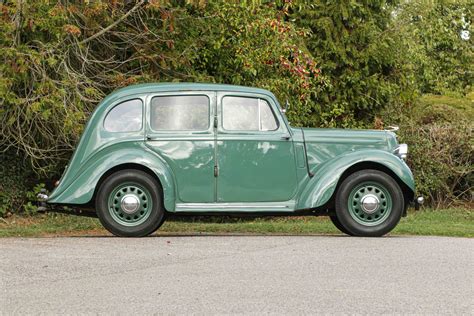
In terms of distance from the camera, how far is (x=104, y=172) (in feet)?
40.4

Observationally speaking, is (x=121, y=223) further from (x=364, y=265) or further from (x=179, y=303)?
(x=179, y=303)

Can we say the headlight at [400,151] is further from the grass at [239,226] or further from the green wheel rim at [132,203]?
the green wheel rim at [132,203]

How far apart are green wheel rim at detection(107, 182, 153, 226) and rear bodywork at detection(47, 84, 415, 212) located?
0.75ft

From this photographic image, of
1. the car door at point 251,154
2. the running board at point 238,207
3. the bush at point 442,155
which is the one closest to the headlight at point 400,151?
the car door at point 251,154

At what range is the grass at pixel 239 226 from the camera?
561 inches

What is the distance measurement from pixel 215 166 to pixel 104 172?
1.33 meters

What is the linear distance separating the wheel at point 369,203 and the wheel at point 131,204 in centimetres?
225

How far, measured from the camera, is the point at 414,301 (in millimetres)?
7879

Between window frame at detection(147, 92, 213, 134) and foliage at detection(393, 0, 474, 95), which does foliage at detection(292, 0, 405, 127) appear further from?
foliage at detection(393, 0, 474, 95)

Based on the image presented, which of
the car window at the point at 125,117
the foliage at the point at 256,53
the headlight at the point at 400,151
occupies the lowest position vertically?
the headlight at the point at 400,151

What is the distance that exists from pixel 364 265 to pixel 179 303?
2.69 m

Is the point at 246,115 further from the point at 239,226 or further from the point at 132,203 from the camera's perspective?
the point at 239,226

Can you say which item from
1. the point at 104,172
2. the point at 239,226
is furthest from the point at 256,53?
the point at 104,172

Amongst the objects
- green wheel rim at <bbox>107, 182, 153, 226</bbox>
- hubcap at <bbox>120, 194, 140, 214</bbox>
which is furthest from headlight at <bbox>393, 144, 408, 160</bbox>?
hubcap at <bbox>120, 194, 140, 214</bbox>
